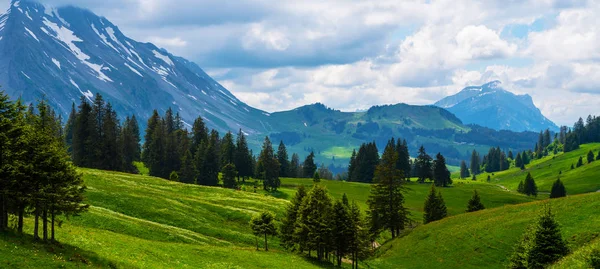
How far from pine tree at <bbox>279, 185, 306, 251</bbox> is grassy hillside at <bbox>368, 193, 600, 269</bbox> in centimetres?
1223

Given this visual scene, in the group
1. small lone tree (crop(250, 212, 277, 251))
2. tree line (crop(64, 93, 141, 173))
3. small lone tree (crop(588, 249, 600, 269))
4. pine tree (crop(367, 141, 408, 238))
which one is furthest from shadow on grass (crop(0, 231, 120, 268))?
tree line (crop(64, 93, 141, 173))

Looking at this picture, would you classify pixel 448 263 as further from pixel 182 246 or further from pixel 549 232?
pixel 182 246

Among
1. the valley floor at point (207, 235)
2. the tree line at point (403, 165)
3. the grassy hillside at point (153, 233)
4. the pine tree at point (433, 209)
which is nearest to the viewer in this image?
the grassy hillside at point (153, 233)

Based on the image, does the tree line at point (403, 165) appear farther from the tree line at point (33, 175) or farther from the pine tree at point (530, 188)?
the tree line at point (33, 175)

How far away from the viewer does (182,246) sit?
145ft

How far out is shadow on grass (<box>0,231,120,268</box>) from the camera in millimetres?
29750

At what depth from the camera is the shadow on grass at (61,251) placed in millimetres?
29750

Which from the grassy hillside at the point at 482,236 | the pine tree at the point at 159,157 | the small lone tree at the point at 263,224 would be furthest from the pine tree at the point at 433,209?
the pine tree at the point at 159,157

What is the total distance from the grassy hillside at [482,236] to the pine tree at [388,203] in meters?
5.77

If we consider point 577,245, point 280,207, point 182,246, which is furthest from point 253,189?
point 577,245

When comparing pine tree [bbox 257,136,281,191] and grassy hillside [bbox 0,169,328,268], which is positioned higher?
pine tree [bbox 257,136,281,191]

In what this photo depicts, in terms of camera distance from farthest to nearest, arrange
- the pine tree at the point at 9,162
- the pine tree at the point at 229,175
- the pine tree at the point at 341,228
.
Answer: the pine tree at the point at 229,175 < the pine tree at the point at 341,228 < the pine tree at the point at 9,162

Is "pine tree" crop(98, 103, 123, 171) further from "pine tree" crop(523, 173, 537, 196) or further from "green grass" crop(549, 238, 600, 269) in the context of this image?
"pine tree" crop(523, 173, 537, 196)

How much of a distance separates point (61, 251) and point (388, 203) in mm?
54376
